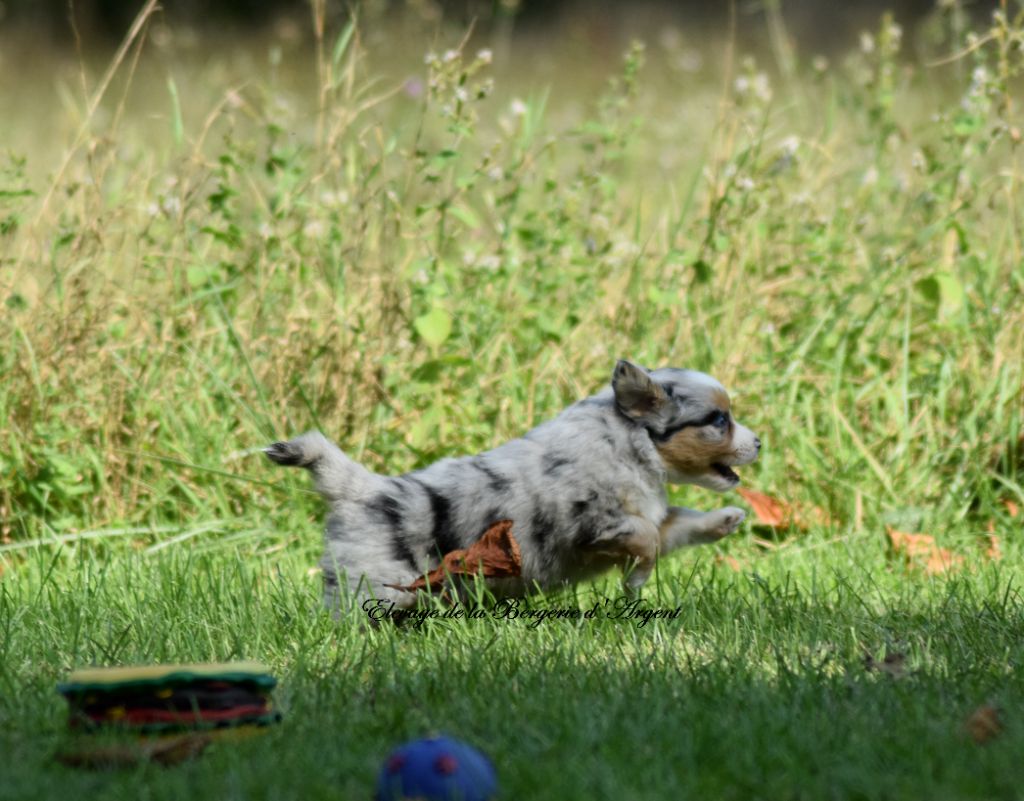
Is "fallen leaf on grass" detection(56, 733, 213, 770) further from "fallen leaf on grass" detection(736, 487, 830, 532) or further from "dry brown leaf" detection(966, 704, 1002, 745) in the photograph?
"fallen leaf on grass" detection(736, 487, 830, 532)

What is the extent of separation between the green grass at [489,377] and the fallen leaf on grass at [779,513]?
0.17 ft

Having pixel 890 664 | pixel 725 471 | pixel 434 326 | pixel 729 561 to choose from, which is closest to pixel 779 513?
pixel 729 561

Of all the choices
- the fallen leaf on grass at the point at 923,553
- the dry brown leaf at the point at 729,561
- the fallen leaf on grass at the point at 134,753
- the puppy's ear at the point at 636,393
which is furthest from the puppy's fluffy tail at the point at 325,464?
the fallen leaf on grass at the point at 923,553

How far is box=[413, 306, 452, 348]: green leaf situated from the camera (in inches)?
200

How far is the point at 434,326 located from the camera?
5090mm

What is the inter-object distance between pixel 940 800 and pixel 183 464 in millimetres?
3047

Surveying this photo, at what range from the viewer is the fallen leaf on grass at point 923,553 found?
4516 millimetres

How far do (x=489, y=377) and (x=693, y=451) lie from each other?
4.84 feet

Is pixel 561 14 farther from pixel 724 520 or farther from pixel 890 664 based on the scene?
pixel 890 664

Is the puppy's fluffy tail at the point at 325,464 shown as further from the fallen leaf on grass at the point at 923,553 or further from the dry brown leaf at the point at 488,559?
the fallen leaf on grass at the point at 923,553

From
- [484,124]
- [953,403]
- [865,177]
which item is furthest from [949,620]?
[484,124]

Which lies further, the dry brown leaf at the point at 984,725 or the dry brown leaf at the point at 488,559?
the dry brown leaf at the point at 488,559

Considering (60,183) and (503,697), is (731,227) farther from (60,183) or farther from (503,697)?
(503,697)

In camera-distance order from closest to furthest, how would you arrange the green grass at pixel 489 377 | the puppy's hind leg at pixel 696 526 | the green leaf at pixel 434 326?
1. the green grass at pixel 489 377
2. the puppy's hind leg at pixel 696 526
3. the green leaf at pixel 434 326
